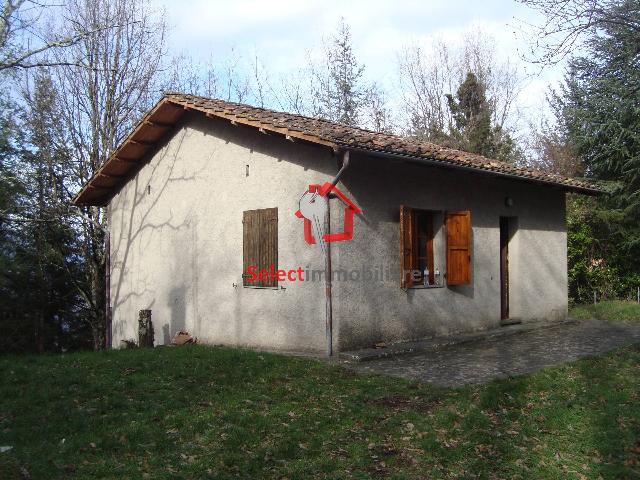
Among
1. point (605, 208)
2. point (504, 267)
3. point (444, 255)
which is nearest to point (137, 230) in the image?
point (444, 255)

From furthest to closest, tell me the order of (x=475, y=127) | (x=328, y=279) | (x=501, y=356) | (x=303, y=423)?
1. (x=475, y=127)
2. (x=501, y=356)
3. (x=328, y=279)
4. (x=303, y=423)

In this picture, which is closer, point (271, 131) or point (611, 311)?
point (271, 131)

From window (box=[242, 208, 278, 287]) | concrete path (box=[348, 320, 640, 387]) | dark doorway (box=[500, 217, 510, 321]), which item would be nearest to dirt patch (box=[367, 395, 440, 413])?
concrete path (box=[348, 320, 640, 387])

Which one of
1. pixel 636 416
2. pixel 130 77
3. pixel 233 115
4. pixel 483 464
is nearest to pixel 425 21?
pixel 233 115

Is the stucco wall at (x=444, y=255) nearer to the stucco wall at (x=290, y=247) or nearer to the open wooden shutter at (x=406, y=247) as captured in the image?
the stucco wall at (x=290, y=247)

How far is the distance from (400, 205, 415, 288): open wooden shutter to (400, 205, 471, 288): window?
44cm

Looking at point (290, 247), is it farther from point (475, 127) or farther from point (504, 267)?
point (475, 127)

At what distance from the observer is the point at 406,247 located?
9328 millimetres

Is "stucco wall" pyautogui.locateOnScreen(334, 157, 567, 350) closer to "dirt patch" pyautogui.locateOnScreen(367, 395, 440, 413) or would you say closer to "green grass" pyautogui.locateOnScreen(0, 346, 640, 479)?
"green grass" pyautogui.locateOnScreen(0, 346, 640, 479)

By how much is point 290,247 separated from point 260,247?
0.77 m

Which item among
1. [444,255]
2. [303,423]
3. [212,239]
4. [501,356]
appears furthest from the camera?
[212,239]

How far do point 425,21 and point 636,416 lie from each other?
28.9 ft

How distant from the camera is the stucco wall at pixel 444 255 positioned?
8.83 meters

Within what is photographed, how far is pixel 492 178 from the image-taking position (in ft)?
38.1
